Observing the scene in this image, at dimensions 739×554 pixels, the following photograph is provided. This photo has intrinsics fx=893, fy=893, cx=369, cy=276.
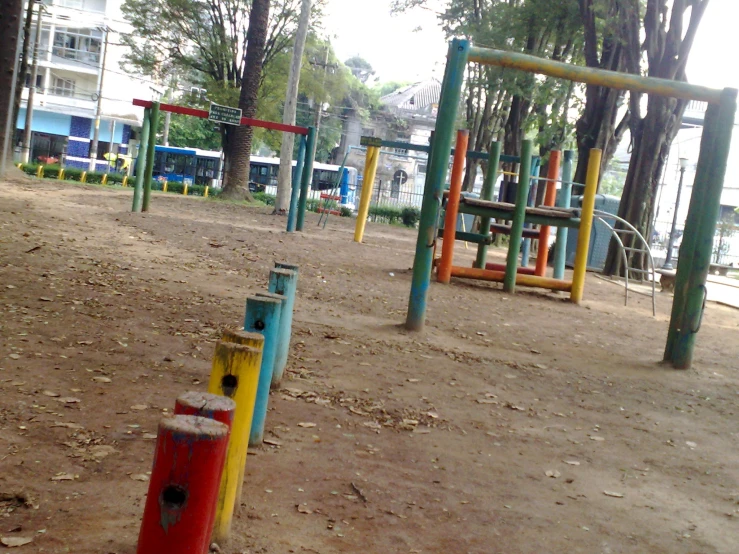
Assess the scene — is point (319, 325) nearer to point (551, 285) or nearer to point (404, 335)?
point (404, 335)

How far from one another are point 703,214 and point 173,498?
5763mm

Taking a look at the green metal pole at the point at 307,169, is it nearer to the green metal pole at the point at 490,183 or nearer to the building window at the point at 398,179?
the green metal pole at the point at 490,183

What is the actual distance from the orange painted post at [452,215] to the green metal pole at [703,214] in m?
3.62

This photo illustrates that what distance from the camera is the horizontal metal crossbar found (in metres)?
7.23

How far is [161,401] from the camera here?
4.39 meters

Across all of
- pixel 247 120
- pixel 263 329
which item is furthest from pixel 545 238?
pixel 263 329

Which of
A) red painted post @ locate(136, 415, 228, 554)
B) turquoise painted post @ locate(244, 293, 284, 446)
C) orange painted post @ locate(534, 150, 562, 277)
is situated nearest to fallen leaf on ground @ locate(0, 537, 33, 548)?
red painted post @ locate(136, 415, 228, 554)

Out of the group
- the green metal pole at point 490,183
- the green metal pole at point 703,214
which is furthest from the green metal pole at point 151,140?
the green metal pole at point 703,214

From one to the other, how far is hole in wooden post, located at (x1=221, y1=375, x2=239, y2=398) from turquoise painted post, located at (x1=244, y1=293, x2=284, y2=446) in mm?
770

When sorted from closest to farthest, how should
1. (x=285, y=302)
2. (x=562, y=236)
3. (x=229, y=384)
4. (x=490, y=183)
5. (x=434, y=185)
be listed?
(x=229, y=384), (x=285, y=302), (x=434, y=185), (x=562, y=236), (x=490, y=183)

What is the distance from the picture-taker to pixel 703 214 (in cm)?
692

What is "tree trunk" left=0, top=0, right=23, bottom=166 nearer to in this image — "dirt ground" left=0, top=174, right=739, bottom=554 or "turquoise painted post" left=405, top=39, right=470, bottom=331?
"dirt ground" left=0, top=174, right=739, bottom=554

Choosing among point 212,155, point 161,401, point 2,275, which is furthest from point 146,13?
point 161,401

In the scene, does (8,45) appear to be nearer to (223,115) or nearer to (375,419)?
(223,115)
